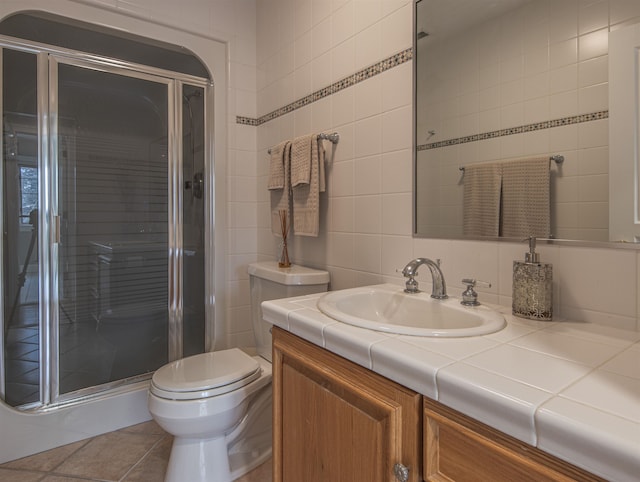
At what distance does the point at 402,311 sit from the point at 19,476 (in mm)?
1678

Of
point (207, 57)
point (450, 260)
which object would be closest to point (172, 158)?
point (207, 57)

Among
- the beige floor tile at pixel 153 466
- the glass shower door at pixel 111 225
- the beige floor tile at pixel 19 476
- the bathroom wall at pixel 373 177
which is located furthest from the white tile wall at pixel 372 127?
the beige floor tile at pixel 19 476

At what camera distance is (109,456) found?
1609mm

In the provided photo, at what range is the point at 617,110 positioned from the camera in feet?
2.66

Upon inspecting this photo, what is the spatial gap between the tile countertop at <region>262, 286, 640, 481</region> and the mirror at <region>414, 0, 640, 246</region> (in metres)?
0.29

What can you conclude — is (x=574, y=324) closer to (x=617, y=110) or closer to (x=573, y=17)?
(x=617, y=110)

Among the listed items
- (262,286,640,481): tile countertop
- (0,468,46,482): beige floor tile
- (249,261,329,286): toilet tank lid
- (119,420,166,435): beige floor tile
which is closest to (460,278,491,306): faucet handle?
(262,286,640,481): tile countertop

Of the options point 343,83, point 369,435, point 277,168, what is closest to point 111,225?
point 277,168

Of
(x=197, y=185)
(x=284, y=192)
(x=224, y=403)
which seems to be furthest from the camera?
(x=197, y=185)

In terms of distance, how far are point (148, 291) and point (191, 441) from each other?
847mm

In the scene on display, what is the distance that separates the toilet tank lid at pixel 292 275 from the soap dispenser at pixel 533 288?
2.61 ft

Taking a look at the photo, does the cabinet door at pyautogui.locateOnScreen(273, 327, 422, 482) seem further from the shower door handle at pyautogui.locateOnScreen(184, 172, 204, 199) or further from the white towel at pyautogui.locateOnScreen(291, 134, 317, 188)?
the shower door handle at pyautogui.locateOnScreen(184, 172, 204, 199)

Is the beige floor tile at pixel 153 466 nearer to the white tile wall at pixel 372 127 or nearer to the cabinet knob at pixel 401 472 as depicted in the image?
the white tile wall at pixel 372 127

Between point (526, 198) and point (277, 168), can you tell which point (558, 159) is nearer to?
point (526, 198)
